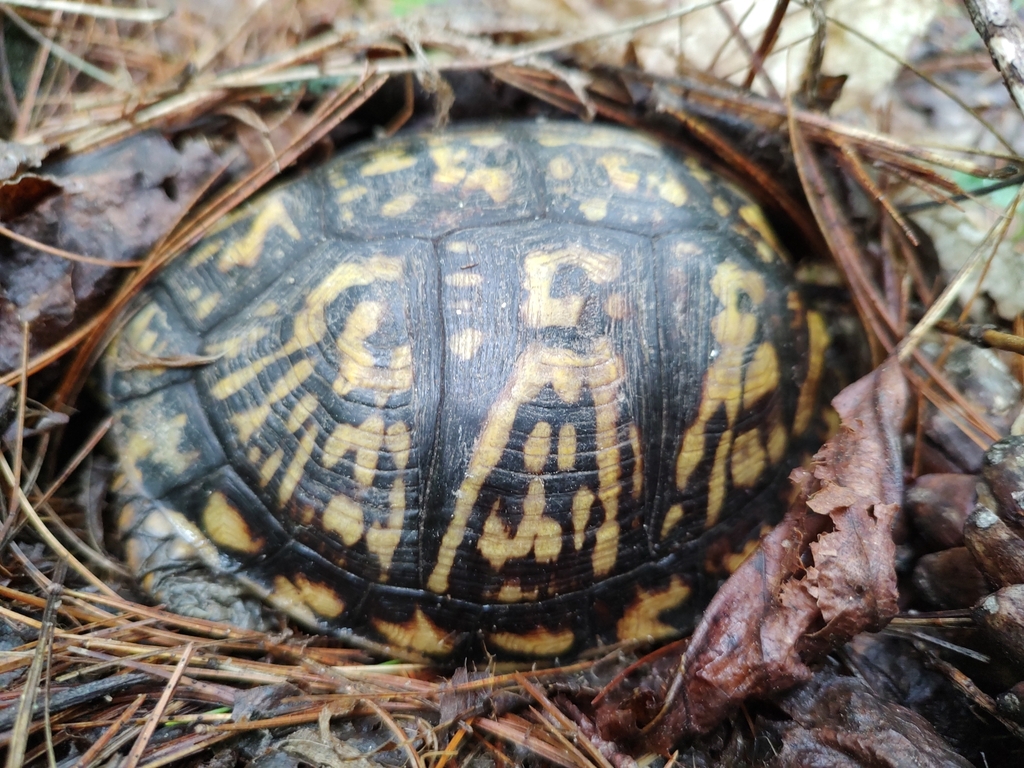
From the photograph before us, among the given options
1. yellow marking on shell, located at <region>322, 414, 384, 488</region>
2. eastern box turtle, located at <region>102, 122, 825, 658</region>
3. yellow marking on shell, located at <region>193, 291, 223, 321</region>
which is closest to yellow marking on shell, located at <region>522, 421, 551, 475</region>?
eastern box turtle, located at <region>102, 122, 825, 658</region>

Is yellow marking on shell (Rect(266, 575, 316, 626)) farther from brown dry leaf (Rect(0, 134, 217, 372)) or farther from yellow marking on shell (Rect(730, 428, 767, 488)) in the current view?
yellow marking on shell (Rect(730, 428, 767, 488))

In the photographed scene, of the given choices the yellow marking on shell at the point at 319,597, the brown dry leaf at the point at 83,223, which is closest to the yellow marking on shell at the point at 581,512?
the yellow marking on shell at the point at 319,597

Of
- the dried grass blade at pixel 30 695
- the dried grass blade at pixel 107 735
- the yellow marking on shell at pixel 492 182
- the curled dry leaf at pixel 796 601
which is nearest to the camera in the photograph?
the dried grass blade at pixel 30 695

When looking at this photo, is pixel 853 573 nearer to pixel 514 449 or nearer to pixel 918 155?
pixel 514 449

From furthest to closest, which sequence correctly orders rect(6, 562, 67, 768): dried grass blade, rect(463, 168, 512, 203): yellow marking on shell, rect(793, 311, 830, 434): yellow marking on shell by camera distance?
rect(793, 311, 830, 434): yellow marking on shell
rect(463, 168, 512, 203): yellow marking on shell
rect(6, 562, 67, 768): dried grass blade

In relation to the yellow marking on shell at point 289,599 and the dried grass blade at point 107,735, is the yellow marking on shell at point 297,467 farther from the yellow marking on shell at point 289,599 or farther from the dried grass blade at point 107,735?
the dried grass blade at point 107,735

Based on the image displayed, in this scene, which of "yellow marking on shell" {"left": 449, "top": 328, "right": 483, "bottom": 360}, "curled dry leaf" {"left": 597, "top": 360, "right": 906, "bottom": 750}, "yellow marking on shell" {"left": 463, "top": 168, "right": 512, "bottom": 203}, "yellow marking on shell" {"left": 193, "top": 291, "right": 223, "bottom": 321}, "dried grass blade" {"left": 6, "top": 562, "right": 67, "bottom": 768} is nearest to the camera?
"dried grass blade" {"left": 6, "top": 562, "right": 67, "bottom": 768}

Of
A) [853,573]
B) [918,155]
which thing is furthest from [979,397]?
[853,573]
